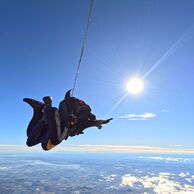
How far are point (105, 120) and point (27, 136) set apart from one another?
10.3ft

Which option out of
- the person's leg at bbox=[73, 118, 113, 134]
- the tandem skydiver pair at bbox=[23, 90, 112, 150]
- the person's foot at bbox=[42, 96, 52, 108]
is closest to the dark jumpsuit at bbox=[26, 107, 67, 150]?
the tandem skydiver pair at bbox=[23, 90, 112, 150]

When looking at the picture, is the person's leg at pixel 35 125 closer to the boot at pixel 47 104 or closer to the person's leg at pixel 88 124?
the boot at pixel 47 104

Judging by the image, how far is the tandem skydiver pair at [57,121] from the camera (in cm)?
751

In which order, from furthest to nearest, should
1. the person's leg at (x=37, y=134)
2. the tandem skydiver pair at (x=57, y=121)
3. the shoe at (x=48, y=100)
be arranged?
1. the person's leg at (x=37, y=134)
2. the shoe at (x=48, y=100)
3. the tandem skydiver pair at (x=57, y=121)

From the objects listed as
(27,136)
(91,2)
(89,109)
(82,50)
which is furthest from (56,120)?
(91,2)

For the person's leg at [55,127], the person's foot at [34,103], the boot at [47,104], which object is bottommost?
the person's leg at [55,127]

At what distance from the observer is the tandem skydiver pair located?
751 cm

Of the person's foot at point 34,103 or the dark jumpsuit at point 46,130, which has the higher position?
the person's foot at point 34,103

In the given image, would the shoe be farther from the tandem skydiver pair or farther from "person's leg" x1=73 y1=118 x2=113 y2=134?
"person's leg" x1=73 y1=118 x2=113 y2=134

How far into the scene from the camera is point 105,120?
8.75 metres

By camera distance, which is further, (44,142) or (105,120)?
(105,120)

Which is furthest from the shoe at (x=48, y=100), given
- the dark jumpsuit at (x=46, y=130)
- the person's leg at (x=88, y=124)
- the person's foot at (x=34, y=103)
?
the person's leg at (x=88, y=124)

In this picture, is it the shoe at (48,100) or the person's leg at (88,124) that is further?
the person's leg at (88,124)

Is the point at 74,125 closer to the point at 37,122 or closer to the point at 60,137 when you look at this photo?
the point at 60,137
